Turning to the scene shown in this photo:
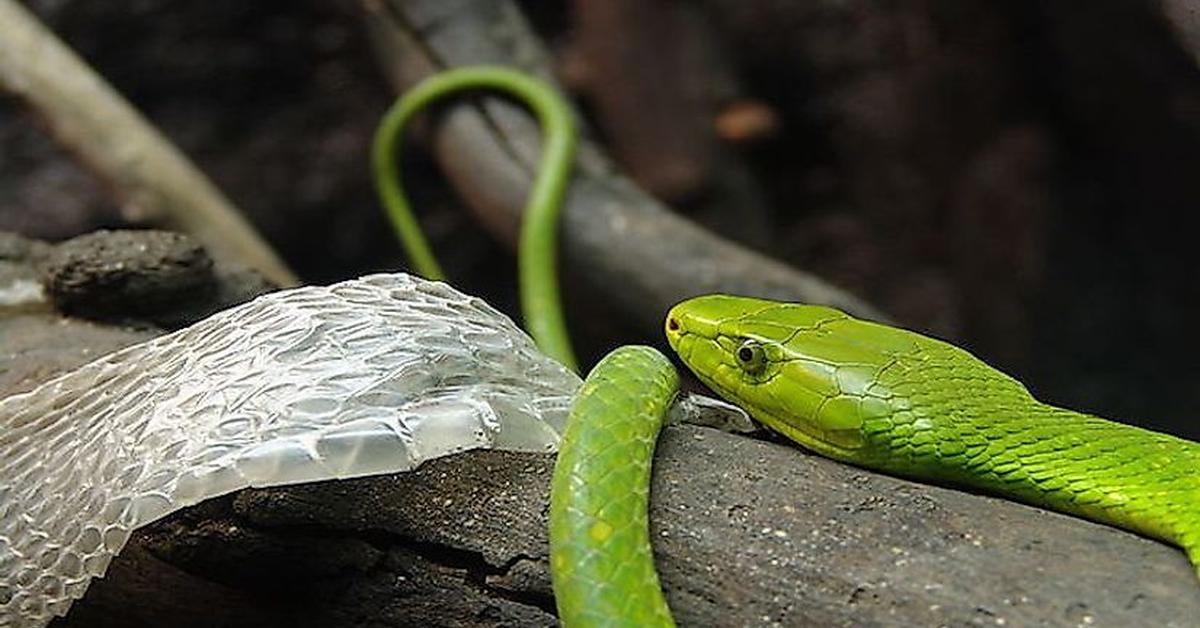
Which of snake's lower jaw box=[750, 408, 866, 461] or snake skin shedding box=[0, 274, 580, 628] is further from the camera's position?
snake's lower jaw box=[750, 408, 866, 461]

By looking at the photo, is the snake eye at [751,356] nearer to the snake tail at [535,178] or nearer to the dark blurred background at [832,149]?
the snake tail at [535,178]

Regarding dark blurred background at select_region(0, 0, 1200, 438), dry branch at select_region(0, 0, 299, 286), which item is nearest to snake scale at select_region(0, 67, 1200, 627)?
dry branch at select_region(0, 0, 299, 286)

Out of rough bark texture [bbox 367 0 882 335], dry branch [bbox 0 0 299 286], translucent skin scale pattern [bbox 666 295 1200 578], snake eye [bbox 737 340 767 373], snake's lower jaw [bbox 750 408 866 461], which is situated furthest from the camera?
rough bark texture [bbox 367 0 882 335]

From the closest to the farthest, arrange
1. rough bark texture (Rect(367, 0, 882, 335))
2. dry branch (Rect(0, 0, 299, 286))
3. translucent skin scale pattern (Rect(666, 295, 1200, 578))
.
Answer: translucent skin scale pattern (Rect(666, 295, 1200, 578)) → dry branch (Rect(0, 0, 299, 286)) → rough bark texture (Rect(367, 0, 882, 335))

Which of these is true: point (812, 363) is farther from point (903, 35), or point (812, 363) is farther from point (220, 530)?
point (903, 35)

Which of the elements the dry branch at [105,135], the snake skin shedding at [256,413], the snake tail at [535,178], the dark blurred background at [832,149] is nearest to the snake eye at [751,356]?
the snake skin shedding at [256,413]

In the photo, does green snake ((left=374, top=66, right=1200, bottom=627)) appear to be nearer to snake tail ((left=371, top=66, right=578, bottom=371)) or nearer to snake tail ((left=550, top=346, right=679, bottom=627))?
snake tail ((left=550, top=346, right=679, bottom=627))
